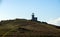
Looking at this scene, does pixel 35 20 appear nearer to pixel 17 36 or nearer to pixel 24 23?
pixel 24 23

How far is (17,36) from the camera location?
64.8 m

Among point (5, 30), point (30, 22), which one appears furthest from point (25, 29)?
point (30, 22)

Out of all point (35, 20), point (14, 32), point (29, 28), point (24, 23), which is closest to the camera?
point (14, 32)

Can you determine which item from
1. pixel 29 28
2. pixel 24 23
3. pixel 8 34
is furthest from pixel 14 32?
pixel 24 23

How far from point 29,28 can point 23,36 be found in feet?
34.5

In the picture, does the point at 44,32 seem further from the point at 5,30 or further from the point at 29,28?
the point at 5,30

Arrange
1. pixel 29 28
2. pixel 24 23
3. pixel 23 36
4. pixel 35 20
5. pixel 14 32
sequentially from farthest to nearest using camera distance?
1. pixel 35 20
2. pixel 24 23
3. pixel 29 28
4. pixel 14 32
5. pixel 23 36

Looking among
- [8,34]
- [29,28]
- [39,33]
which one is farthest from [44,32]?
[8,34]

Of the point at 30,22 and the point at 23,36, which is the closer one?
the point at 23,36

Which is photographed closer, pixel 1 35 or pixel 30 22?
pixel 1 35

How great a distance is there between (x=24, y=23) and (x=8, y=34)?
18.5m

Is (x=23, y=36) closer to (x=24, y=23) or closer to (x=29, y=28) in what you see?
(x=29, y=28)

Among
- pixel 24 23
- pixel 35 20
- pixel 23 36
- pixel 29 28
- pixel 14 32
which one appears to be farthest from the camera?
pixel 35 20

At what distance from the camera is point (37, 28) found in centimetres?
7594
